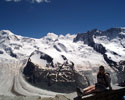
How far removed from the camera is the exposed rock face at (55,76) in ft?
413

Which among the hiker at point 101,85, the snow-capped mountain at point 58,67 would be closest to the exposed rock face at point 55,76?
the snow-capped mountain at point 58,67

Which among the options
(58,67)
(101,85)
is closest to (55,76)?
(58,67)

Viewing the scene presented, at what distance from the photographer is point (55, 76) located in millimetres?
135125

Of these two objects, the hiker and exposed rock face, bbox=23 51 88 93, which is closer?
the hiker

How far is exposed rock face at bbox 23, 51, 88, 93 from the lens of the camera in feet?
413

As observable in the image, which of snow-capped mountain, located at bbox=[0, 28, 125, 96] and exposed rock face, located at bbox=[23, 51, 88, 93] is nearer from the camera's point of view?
exposed rock face, located at bbox=[23, 51, 88, 93]

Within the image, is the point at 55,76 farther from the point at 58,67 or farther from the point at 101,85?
the point at 101,85

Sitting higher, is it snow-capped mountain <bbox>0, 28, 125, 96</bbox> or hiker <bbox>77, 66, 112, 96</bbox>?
snow-capped mountain <bbox>0, 28, 125, 96</bbox>

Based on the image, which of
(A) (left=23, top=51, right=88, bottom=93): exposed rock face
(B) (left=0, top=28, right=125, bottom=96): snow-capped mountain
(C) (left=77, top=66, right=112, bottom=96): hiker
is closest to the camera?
(C) (left=77, top=66, right=112, bottom=96): hiker

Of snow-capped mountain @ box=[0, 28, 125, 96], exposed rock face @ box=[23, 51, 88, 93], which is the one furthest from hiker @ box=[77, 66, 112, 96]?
exposed rock face @ box=[23, 51, 88, 93]

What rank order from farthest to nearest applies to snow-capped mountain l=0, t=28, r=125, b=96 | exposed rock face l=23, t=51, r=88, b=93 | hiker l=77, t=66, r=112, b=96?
snow-capped mountain l=0, t=28, r=125, b=96
exposed rock face l=23, t=51, r=88, b=93
hiker l=77, t=66, r=112, b=96

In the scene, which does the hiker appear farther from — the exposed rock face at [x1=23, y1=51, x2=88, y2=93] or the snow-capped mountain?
the exposed rock face at [x1=23, y1=51, x2=88, y2=93]

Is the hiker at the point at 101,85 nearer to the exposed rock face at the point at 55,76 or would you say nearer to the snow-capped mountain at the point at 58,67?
the snow-capped mountain at the point at 58,67

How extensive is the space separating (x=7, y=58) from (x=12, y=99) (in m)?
185
